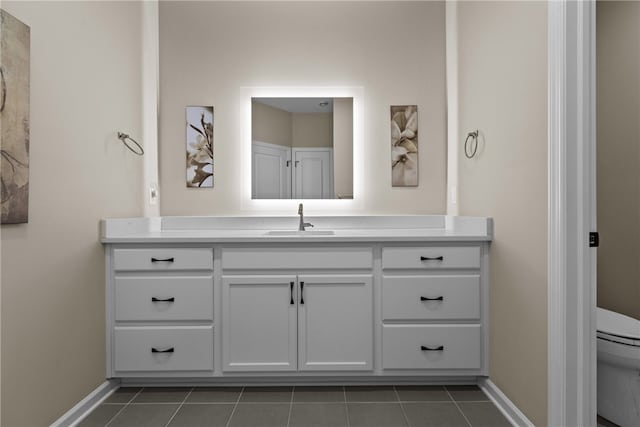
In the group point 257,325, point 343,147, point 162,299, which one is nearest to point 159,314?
point 162,299

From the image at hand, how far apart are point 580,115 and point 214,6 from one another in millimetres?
2268

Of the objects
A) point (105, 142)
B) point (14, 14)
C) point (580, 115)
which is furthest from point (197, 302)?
point (580, 115)

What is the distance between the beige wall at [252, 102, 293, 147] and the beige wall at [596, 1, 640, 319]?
6.37 ft

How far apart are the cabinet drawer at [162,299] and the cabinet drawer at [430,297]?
3.08 ft

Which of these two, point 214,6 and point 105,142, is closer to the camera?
point 105,142

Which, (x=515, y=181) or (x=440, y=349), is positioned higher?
(x=515, y=181)

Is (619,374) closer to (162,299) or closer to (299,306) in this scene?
(299,306)

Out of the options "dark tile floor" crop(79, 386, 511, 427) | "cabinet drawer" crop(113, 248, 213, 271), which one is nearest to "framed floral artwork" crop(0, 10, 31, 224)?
"cabinet drawer" crop(113, 248, 213, 271)

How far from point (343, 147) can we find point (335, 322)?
3.92 ft

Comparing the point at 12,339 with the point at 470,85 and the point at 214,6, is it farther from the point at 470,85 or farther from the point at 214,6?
the point at 470,85

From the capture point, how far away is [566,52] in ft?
4.42

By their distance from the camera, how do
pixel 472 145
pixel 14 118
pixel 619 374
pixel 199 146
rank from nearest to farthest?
1. pixel 14 118
2. pixel 619 374
3. pixel 472 145
4. pixel 199 146

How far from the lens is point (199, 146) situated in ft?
8.19

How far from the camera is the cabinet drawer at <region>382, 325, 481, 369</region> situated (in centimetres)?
192
